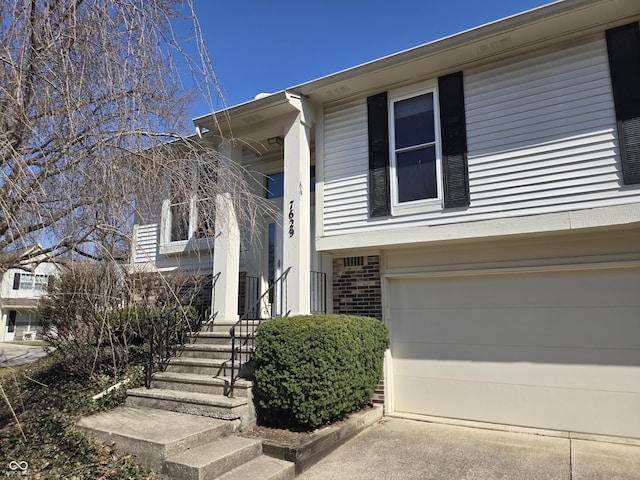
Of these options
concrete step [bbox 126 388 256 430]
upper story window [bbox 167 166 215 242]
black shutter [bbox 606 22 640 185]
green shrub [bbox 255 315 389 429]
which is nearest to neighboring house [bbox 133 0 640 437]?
black shutter [bbox 606 22 640 185]

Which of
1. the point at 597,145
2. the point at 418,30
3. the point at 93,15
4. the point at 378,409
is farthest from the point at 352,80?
the point at 378,409

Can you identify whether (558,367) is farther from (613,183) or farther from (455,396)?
(613,183)

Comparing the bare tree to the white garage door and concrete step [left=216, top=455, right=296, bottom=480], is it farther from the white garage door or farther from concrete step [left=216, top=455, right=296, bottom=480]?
the white garage door

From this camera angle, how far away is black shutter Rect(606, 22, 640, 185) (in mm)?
5059

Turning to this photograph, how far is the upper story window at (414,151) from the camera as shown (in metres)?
6.33

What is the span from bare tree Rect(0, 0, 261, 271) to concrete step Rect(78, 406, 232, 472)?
1875 mm

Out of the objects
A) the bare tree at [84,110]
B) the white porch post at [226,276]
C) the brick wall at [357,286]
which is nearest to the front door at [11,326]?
the white porch post at [226,276]

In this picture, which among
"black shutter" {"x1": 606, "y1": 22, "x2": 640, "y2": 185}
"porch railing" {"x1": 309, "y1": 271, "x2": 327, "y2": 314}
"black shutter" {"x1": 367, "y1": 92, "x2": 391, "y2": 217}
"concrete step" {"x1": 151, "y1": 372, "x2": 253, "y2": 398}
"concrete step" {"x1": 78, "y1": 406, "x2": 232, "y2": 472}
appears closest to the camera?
"concrete step" {"x1": 78, "y1": 406, "x2": 232, "y2": 472}

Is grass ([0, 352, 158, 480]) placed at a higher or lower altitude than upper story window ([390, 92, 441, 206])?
lower

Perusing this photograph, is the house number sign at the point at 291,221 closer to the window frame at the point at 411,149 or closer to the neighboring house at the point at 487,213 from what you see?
the neighboring house at the point at 487,213

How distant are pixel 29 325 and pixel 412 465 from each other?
31560mm

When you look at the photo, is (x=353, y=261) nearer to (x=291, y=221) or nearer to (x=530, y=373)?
(x=291, y=221)

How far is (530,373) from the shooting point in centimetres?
579

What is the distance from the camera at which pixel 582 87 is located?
5.47m
